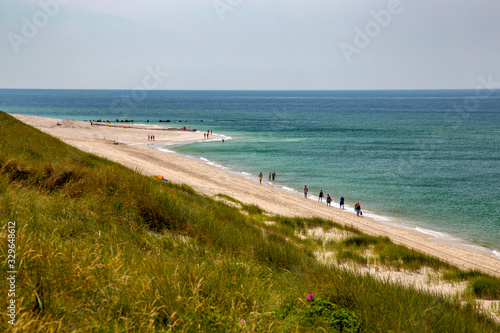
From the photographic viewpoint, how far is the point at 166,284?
13.3 ft

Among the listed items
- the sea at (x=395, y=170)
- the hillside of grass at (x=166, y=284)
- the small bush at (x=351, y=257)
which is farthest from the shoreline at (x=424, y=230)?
the hillside of grass at (x=166, y=284)

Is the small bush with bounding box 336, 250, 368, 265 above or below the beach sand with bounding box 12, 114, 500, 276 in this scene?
above

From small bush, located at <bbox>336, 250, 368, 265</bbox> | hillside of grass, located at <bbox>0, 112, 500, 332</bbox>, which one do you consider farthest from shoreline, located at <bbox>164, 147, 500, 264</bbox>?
hillside of grass, located at <bbox>0, 112, 500, 332</bbox>

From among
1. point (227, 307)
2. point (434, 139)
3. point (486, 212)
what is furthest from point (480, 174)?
point (227, 307)

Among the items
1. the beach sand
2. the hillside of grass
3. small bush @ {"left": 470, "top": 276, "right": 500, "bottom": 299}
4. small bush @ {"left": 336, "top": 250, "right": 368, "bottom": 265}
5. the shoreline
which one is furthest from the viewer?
the shoreline

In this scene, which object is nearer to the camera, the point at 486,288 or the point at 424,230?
the point at 486,288

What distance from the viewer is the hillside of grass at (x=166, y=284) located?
3.56 m

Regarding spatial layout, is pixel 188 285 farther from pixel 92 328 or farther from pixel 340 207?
pixel 340 207

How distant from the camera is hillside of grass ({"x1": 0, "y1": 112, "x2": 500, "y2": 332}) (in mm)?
3564

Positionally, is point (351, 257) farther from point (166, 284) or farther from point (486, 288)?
point (166, 284)

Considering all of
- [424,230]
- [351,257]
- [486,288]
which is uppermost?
[486,288]

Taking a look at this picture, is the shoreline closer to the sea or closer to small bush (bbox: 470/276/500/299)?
the sea

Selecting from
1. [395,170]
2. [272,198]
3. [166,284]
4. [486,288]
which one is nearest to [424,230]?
[272,198]

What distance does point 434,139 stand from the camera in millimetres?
72062
